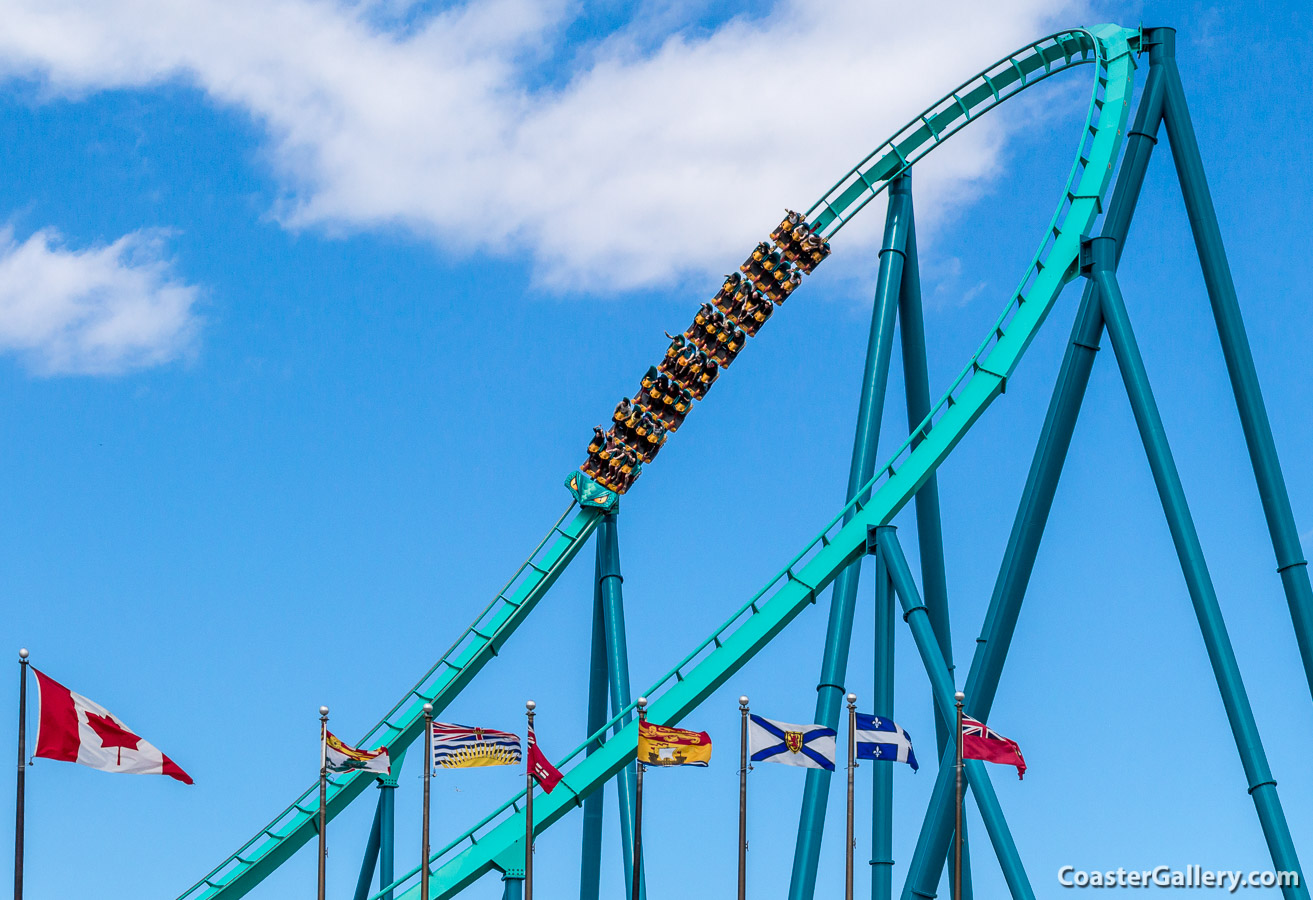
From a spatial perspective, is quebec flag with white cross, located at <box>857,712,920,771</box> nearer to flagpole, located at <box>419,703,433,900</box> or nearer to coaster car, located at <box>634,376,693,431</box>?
flagpole, located at <box>419,703,433,900</box>

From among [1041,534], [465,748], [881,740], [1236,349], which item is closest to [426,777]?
[465,748]

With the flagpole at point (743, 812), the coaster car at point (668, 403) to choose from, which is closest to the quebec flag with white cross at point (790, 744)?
the flagpole at point (743, 812)

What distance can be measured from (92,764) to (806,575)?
9.46 meters

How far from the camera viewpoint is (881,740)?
21078mm

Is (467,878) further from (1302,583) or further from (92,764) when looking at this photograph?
(1302,583)

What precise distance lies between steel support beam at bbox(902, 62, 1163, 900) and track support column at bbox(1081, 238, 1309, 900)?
33 cm

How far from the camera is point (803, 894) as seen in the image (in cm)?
2345

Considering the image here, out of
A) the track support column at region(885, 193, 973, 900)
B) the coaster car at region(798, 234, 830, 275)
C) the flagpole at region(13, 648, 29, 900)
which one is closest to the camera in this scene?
the flagpole at region(13, 648, 29, 900)

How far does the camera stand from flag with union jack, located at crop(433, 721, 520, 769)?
21.3 m

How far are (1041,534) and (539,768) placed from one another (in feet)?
21.9

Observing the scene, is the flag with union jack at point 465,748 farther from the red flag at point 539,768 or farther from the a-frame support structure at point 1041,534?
the a-frame support structure at point 1041,534

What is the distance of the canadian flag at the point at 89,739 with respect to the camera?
1795 centimetres

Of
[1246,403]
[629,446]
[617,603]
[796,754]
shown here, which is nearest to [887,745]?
[796,754]

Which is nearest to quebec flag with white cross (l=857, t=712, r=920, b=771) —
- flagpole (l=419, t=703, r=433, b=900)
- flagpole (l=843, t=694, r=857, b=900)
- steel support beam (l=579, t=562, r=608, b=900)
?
flagpole (l=843, t=694, r=857, b=900)
